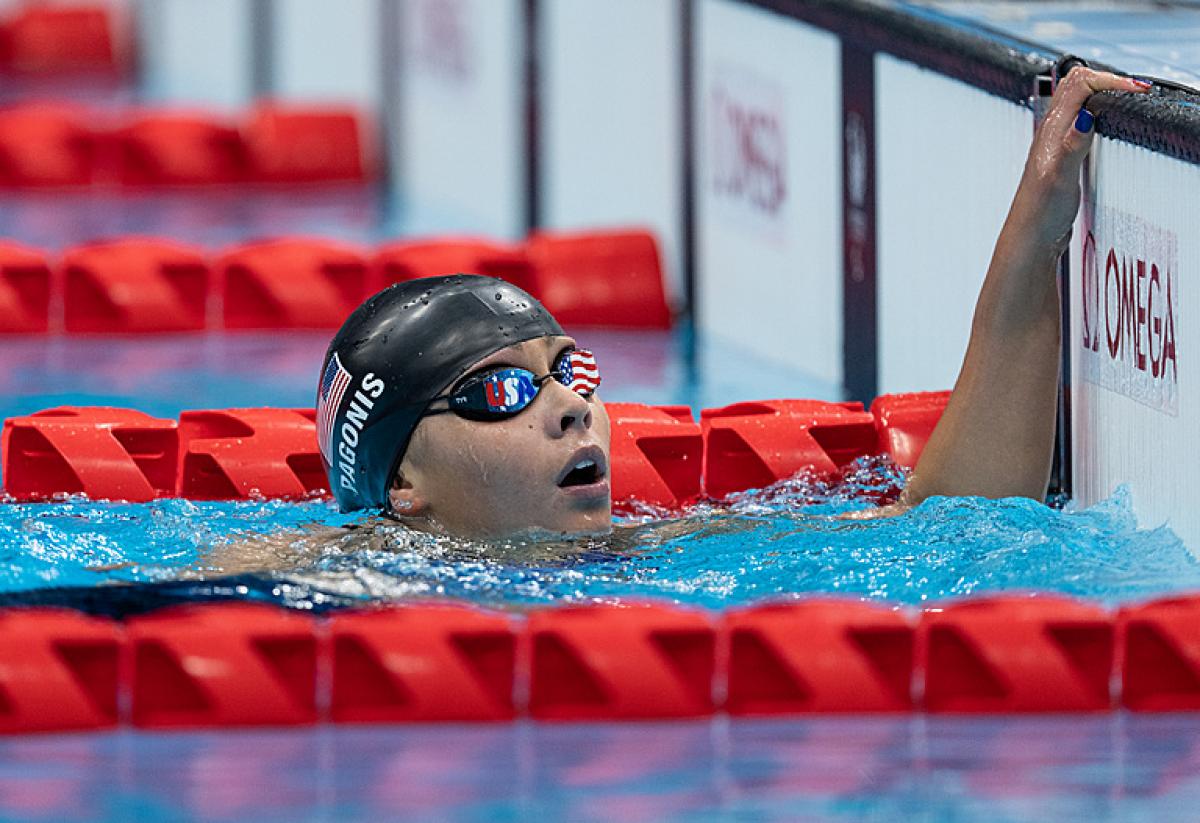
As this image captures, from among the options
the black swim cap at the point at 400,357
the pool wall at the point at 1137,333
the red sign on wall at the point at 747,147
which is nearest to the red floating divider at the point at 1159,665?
the pool wall at the point at 1137,333

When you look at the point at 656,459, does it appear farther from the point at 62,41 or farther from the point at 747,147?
the point at 62,41

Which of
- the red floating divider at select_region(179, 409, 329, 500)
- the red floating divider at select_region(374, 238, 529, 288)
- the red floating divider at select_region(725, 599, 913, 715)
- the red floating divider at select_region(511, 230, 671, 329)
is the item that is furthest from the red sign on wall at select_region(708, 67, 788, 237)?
the red floating divider at select_region(725, 599, 913, 715)

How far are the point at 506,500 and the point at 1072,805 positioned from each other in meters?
1.13

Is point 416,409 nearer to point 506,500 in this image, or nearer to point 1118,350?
point 506,500

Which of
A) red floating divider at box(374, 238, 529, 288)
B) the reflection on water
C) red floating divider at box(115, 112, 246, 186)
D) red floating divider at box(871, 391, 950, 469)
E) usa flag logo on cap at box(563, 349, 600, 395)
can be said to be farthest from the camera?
red floating divider at box(115, 112, 246, 186)

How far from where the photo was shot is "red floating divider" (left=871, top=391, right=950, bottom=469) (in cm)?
467

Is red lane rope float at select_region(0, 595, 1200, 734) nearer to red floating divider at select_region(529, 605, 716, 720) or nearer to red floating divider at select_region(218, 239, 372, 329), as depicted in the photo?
red floating divider at select_region(529, 605, 716, 720)

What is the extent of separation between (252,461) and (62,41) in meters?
10.2

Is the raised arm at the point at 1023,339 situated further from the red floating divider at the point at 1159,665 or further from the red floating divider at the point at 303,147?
the red floating divider at the point at 303,147

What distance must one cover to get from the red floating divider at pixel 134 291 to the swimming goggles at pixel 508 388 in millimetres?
3133

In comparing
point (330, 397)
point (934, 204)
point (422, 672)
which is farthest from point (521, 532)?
point (934, 204)

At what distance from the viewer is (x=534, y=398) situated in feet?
12.6

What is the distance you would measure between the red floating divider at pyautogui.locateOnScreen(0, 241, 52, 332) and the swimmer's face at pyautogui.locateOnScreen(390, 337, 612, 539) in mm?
3187

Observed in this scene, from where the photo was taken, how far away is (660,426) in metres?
4.86
